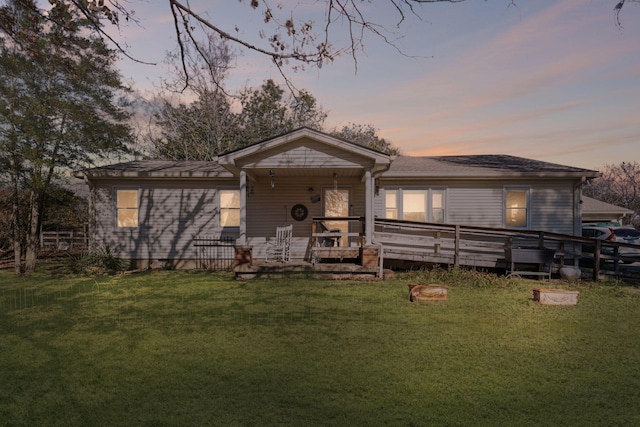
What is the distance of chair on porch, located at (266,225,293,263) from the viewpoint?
13.2 m

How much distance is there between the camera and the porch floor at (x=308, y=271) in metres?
12.1

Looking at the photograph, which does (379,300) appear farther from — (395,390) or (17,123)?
(17,123)

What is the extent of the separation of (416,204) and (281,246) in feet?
17.2

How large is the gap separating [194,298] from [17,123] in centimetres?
878

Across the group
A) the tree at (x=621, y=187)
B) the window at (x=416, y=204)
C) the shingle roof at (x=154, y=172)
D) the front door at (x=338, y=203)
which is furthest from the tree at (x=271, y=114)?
the tree at (x=621, y=187)

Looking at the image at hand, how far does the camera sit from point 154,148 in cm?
3133

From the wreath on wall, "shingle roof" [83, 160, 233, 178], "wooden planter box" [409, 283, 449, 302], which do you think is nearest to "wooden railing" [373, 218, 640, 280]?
the wreath on wall

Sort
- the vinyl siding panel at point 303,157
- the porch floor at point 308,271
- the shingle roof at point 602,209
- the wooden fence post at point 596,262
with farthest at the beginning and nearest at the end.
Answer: the shingle roof at point 602,209
the vinyl siding panel at point 303,157
the wooden fence post at point 596,262
the porch floor at point 308,271

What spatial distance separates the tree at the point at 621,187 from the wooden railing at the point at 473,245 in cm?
4114

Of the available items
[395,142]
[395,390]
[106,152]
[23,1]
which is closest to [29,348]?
[23,1]

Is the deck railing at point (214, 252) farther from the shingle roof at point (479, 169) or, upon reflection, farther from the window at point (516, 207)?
the window at point (516, 207)

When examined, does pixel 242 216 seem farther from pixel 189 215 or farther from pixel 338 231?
pixel 189 215

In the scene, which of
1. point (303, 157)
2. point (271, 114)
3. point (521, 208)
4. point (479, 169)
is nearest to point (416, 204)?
point (479, 169)

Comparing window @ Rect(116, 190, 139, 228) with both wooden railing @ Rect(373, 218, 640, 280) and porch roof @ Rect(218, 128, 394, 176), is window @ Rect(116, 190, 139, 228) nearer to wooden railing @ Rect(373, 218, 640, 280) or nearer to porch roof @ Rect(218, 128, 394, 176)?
porch roof @ Rect(218, 128, 394, 176)
